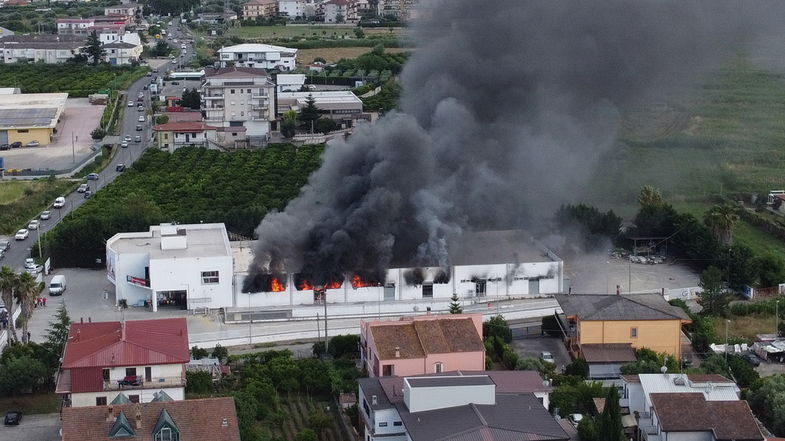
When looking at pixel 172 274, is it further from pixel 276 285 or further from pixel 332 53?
pixel 332 53

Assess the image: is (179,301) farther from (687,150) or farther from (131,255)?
(687,150)

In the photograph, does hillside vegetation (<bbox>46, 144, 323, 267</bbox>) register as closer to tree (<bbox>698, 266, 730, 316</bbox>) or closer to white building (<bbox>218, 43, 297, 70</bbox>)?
tree (<bbox>698, 266, 730, 316</bbox>)

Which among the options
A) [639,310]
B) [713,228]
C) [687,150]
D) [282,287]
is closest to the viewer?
Answer: [639,310]

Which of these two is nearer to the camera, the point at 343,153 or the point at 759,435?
the point at 759,435

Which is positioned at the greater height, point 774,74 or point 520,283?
point 774,74

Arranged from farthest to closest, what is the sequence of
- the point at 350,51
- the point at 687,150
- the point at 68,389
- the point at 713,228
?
the point at 350,51, the point at 687,150, the point at 713,228, the point at 68,389

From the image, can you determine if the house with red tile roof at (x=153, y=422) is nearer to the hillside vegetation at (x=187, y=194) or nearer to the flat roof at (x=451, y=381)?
the flat roof at (x=451, y=381)

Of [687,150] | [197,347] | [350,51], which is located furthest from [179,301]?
[350,51]

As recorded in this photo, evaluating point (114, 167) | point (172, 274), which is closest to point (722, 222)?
point (172, 274)
